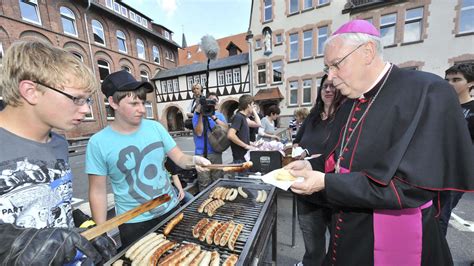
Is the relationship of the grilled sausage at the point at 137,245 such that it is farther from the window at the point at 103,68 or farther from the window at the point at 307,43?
the window at the point at 103,68

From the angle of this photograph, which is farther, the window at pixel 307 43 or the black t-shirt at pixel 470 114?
the window at pixel 307 43

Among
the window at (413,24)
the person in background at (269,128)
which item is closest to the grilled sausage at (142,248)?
the person in background at (269,128)

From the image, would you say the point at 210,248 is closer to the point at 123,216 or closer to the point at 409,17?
the point at 123,216

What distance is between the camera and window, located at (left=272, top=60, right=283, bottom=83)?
17.1 metres

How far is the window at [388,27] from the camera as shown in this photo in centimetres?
1314

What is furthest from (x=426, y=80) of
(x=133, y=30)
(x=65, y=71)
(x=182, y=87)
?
(x=133, y=30)

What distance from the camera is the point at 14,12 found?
1237cm

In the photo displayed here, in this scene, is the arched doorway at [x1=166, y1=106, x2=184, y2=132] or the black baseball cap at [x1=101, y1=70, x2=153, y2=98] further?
the arched doorway at [x1=166, y1=106, x2=184, y2=132]

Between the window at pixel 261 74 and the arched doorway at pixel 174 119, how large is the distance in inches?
475

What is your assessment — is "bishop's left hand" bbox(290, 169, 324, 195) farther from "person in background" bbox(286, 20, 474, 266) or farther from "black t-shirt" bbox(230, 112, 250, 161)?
"black t-shirt" bbox(230, 112, 250, 161)

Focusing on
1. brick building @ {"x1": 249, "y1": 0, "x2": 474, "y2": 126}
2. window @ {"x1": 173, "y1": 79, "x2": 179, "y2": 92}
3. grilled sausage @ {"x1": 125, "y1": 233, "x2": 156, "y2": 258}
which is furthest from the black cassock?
window @ {"x1": 173, "y1": 79, "x2": 179, "y2": 92}

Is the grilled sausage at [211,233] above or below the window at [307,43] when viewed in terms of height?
below

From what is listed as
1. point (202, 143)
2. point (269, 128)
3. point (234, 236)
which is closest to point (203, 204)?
point (234, 236)

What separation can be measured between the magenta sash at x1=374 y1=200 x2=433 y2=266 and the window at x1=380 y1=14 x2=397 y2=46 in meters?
16.3
